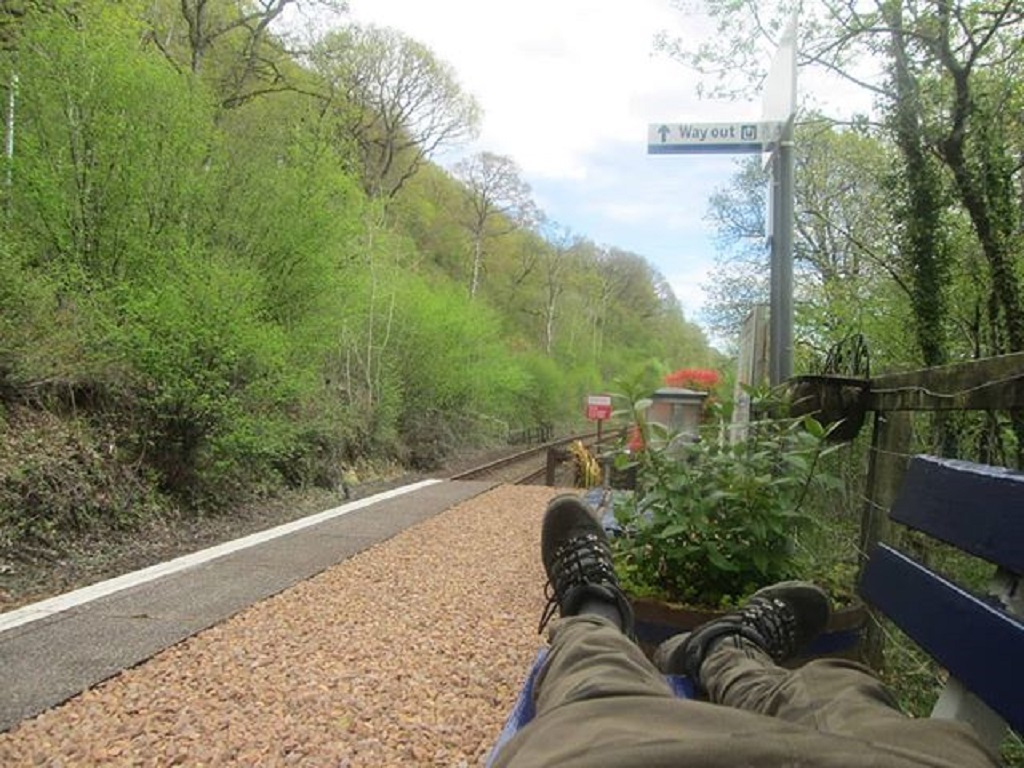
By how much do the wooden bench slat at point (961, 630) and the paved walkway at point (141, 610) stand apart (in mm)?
2425

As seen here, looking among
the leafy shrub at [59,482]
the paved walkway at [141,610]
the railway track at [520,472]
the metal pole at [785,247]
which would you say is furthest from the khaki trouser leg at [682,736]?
the railway track at [520,472]

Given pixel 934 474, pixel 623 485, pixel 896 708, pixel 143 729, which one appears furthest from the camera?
pixel 623 485

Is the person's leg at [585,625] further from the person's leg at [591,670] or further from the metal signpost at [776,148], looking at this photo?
the metal signpost at [776,148]

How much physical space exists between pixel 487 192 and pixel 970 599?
98.2ft

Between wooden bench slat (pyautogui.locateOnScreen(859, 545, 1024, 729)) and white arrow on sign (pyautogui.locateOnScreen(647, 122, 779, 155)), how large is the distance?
279 cm

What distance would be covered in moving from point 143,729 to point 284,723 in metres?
0.41

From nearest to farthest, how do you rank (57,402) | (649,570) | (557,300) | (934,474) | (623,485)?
1. (934,474)
2. (649,570)
3. (57,402)
4. (623,485)
5. (557,300)

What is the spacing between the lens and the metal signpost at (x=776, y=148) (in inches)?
136

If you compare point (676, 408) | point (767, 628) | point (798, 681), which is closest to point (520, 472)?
point (676, 408)

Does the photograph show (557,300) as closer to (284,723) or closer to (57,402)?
(57,402)

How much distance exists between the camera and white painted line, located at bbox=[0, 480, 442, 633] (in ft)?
10.3

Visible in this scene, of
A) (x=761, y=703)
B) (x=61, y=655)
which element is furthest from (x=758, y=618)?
(x=61, y=655)

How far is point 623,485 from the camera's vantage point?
7.06 metres

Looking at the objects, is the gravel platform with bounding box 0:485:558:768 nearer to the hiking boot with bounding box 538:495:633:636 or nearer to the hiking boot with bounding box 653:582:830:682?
the hiking boot with bounding box 538:495:633:636
